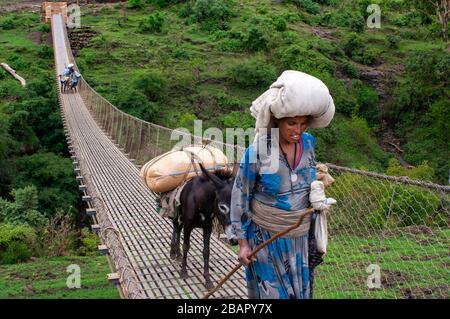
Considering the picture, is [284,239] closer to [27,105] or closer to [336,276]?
[336,276]

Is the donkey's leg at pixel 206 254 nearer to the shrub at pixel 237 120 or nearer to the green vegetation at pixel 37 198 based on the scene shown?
the green vegetation at pixel 37 198

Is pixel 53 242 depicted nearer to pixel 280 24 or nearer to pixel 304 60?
pixel 304 60

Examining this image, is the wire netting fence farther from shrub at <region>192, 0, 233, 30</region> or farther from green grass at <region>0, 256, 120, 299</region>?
shrub at <region>192, 0, 233, 30</region>

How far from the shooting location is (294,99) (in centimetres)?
146

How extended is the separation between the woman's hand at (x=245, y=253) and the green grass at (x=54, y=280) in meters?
2.83

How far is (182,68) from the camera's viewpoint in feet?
47.4

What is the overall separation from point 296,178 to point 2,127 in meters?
9.06

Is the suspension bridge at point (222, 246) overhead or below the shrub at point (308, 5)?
below

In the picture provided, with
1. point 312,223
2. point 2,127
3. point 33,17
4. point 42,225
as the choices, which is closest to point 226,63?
point 2,127

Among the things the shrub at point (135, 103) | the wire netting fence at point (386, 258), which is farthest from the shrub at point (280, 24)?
the wire netting fence at point (386, 258)

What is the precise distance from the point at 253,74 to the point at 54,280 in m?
9.35

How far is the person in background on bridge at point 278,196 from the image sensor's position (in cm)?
154

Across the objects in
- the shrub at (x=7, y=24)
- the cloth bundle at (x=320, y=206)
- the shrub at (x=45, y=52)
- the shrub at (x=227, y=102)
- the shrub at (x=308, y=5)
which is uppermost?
the shrub at (x=308, y=5)

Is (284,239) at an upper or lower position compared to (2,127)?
upper
